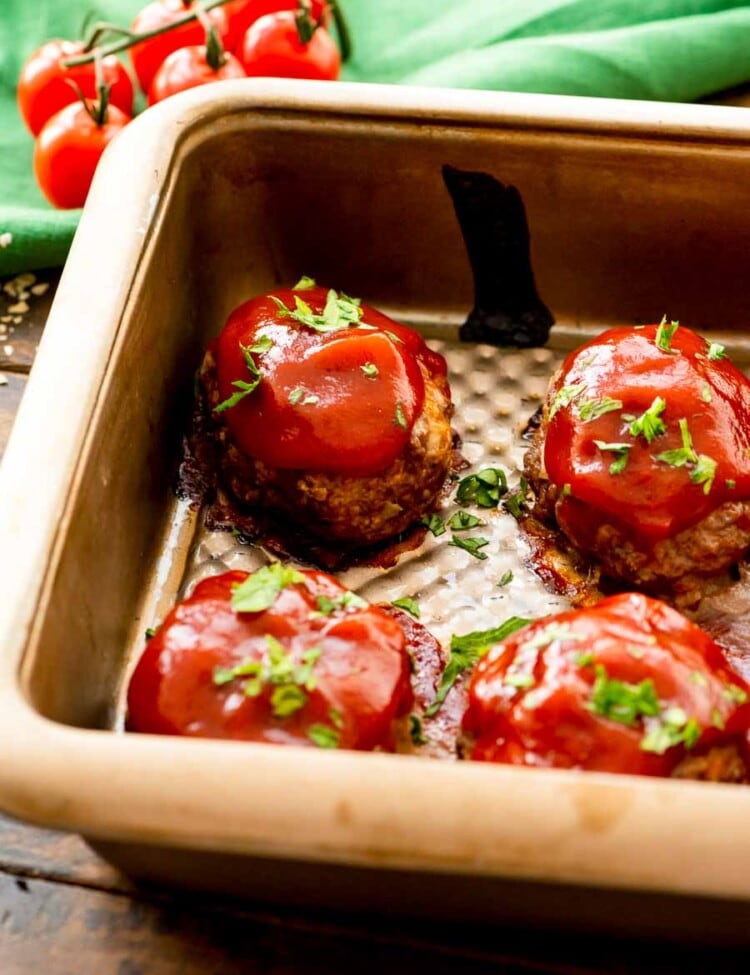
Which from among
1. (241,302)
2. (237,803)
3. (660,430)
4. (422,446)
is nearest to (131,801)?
(237,803)

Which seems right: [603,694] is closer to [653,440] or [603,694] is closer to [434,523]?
[653,440]

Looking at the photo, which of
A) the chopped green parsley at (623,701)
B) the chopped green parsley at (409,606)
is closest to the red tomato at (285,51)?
the chopped green parsley at (409,606)

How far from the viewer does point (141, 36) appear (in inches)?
96.3

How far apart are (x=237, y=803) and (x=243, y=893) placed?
42 centimetres

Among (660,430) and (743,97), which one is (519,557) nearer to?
(660,430)

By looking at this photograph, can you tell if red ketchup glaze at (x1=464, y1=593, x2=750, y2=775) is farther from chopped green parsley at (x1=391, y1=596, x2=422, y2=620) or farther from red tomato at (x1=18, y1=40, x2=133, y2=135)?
red tomato at (x1=18, y1=40, x2=133, y2=135)

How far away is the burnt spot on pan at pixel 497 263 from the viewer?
2.05 m

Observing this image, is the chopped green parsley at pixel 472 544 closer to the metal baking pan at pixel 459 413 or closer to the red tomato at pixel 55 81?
the metal baking pan at pixel 459 413

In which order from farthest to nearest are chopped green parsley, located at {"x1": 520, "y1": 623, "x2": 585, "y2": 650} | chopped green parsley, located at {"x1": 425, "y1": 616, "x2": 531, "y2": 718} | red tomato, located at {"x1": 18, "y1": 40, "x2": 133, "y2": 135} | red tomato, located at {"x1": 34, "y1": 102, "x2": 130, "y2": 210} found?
red tomato, located at {"x1": 18, "y1": 40, "x2": 133, "y2": 135}
red tomato, located at {"x1": 34, "y1": 102, "x2": 130, "y2": 210}
chopped green parsley, located at {"x1": 425, "y1": 616, "x2": 531, "y2": 718}
chopped green parsley, located at {"x1": 520, "y1": 623, "x2": 585, "y2": 650}

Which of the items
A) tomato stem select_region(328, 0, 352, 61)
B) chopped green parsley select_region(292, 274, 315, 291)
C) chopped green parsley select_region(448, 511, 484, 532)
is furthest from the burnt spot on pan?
tomato stem select_region(328, 0, 352, 61)

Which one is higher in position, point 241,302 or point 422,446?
point 241,302

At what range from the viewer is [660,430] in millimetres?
1755

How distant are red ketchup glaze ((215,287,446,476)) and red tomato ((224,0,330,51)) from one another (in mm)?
1026

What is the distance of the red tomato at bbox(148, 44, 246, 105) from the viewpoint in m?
2.38
